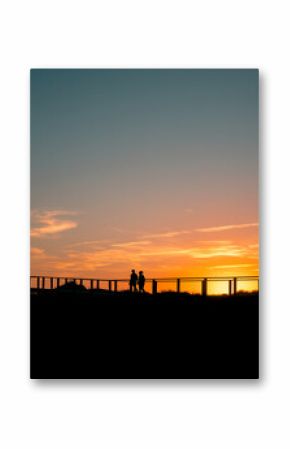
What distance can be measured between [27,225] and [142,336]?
1.26 m

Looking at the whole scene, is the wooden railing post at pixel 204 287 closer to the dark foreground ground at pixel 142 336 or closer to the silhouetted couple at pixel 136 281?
the dark foreground ground at pixel 142 336

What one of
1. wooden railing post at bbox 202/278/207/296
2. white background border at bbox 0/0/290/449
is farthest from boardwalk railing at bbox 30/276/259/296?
white background border at bbox 0/0/290/449

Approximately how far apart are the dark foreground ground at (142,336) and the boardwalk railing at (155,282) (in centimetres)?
7

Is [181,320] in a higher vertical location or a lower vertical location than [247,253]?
lower

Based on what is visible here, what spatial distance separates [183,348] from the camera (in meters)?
7.25

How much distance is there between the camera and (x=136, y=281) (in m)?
7.10

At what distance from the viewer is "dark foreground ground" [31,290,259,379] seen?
705 cm

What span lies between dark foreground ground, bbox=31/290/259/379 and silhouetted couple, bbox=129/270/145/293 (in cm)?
12

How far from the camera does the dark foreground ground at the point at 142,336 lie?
7.05 metres

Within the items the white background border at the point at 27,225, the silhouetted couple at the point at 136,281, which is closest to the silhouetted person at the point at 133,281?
the silhouetted couple at the point at 136,281

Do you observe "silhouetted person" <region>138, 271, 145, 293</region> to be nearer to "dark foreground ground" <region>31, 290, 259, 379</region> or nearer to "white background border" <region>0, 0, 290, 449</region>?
"dark foreground ground" <region>31, 290, 259, 379</region>
